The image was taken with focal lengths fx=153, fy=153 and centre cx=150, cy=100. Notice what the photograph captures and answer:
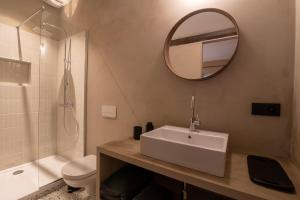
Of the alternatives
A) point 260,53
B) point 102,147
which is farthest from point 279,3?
point 102,147

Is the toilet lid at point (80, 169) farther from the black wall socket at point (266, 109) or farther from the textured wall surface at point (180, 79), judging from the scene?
the black wall socket at point (266, 109)

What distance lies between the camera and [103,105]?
182cm

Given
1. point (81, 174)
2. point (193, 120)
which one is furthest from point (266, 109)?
point (81, 174)

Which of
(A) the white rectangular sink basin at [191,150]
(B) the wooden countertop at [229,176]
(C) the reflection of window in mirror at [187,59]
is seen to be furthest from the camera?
(C) the reflection of window in mirror at [187,59]

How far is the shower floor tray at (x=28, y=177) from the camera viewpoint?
A: 5.13 ft

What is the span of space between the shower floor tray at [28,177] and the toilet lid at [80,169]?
1.66 feet

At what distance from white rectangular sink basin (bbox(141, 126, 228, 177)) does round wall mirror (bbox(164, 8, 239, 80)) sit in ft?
1.52

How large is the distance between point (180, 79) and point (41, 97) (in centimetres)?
211

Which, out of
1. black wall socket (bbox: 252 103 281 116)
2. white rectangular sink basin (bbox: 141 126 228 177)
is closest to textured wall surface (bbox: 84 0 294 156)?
black wall socket (bbox: 252 103 281 116)

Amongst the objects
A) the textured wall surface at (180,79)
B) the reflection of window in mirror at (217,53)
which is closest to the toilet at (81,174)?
the textured wall surface at (180,79)

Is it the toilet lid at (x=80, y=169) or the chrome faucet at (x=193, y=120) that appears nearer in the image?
the chrome faucet at (x=193, y=120)

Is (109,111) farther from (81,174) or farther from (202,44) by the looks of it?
(202,44)

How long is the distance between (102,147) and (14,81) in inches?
73.4

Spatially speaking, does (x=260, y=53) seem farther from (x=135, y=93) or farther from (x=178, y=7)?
(x=135, y=93)
